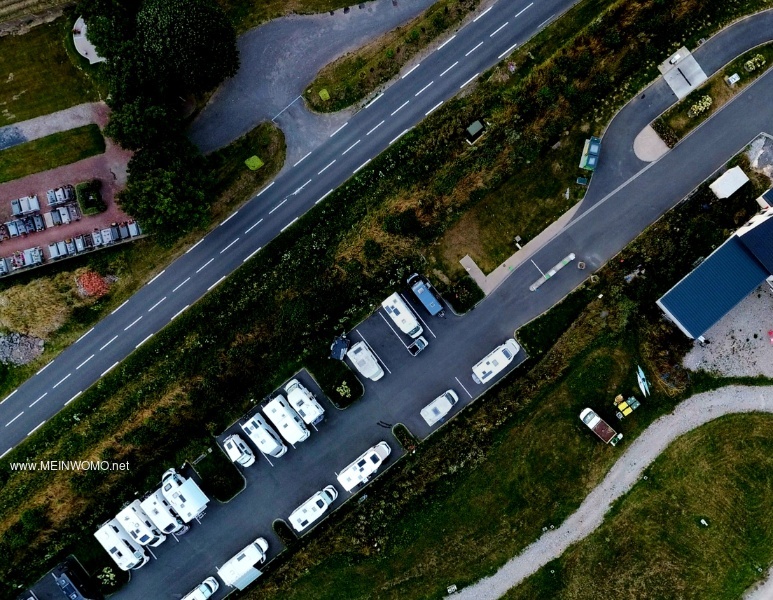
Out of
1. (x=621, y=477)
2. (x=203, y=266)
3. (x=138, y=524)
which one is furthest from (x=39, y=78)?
(x=621, y=477)

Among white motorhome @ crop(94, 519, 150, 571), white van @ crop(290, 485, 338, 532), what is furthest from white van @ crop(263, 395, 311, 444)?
white motorhome @ crop(94, 519, 150, 571)

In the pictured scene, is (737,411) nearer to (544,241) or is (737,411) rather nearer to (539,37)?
(544,241)

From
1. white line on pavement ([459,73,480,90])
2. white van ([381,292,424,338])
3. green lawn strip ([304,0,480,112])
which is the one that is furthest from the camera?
white line on pavement ([459,73,480,90])

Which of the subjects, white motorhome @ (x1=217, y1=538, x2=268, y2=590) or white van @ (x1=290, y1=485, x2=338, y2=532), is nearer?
white motorhome @ (x1=217, y1=538, x2=268, y2=590)

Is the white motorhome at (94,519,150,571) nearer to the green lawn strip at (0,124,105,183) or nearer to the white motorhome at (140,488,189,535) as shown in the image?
the white motorhome at (140,488,189,535)

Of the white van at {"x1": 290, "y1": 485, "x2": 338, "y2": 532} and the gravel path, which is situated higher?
the white van at {"x1": 290, "y1": 485, "x2": 338, "y2": 532}

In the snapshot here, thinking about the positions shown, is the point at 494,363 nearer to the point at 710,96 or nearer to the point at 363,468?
the point at 363,468

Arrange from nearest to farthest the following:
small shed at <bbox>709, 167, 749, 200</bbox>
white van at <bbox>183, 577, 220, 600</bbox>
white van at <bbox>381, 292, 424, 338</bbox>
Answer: small shed at <bbox>709, 167, 749, 200</bbox> → white van at <bbox>381, 292, 424, 338</bbox> → white van at <bbox>183, 577, 220, 600</bbox>
